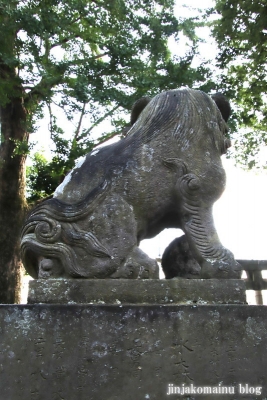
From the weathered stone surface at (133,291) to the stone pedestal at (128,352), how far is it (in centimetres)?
12

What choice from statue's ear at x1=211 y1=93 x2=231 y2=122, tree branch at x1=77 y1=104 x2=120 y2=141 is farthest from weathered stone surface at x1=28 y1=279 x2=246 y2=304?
tree branch at x1=77 y1=104 x2=120 y2=141

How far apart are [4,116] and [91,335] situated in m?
7.53

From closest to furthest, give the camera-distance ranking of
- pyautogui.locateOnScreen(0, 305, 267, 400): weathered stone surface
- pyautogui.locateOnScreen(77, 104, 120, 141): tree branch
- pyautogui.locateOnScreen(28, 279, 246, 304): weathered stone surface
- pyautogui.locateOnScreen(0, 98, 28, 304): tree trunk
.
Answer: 1. pyautogui.locateOnScreen(0, 305, 267, 400): weathered stone surface
2. pyautogui.locateOnScreen(28, 279, 246, 304): weathered stone surface
3. pyautogui.locateOnScreen(0, 98, 28, 304): tree trunk
4. pyautogui.locateOnScreen(77, 104, 120, 141): tree branch

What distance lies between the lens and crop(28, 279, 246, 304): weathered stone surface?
2.49m

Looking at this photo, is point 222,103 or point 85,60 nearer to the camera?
point 222,103

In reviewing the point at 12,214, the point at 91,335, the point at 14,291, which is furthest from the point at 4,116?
the point at 91,335

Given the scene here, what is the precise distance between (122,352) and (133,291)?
0.35m

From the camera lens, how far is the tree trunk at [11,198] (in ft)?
26.0

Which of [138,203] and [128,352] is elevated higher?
[138,203]

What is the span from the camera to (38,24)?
22.6 ft

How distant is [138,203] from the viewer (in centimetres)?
282

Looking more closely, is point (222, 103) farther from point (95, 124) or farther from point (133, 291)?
point (95, 124)

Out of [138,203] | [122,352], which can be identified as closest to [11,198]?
[138,203]

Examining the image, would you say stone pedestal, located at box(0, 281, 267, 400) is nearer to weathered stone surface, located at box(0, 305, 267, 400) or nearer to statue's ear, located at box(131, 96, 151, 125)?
weathered stone surface, located at box(0, 305, 267, 400)
